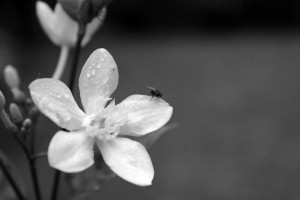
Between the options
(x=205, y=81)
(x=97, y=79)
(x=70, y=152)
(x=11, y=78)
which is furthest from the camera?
(x=205, y=81)

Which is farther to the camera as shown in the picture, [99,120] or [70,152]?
[99,120]

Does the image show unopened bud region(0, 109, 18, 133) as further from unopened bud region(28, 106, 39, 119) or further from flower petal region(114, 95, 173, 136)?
flower petal region(114, 95, 173, 136)

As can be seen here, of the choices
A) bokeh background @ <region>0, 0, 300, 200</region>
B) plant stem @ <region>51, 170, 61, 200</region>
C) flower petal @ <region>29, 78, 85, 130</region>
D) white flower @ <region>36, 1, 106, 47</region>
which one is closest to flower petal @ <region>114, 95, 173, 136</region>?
flower petal @ <region>29, 78, 85, 130</region>

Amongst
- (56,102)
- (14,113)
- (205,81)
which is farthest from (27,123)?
(205,81)

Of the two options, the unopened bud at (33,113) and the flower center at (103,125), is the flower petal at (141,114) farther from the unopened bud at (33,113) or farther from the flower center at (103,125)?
the unopened bud at (33,113)

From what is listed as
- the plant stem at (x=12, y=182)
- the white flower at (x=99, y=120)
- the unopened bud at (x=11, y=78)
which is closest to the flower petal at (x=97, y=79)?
the white flower at (x=99, y=120)

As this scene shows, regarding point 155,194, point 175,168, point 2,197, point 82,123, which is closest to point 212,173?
point 175,168

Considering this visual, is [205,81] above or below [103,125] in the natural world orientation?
below

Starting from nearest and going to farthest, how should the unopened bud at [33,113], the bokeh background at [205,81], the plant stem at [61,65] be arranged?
the unopened bud at [33,113]
the plant stem at [61,65]
the bokeh background at [205,81]

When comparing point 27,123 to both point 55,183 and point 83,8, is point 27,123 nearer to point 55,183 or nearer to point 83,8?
point 55,183
